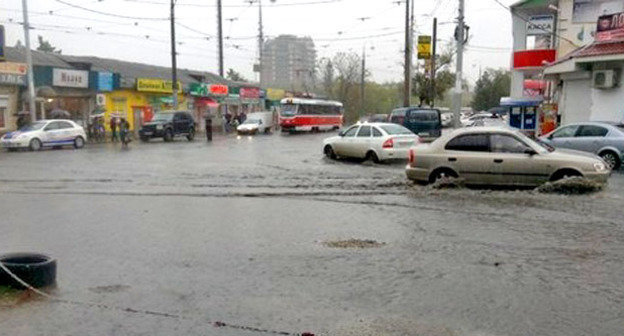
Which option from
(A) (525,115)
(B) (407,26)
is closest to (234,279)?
(A) (525,115)

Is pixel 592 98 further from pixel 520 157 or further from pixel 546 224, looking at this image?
pixel 546 224

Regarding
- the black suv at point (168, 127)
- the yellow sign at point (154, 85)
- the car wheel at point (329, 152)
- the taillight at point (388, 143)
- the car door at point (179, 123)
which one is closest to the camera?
the taillight at point (388, 143)

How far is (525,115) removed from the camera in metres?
38.6

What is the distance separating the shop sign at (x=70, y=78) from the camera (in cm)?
3897

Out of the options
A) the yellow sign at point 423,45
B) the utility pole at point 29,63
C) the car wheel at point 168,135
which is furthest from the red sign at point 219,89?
the yellow sign at point 423,45

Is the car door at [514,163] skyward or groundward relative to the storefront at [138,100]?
groundward

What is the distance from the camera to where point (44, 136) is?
31.4 metres

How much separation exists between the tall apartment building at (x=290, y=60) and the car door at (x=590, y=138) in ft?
196

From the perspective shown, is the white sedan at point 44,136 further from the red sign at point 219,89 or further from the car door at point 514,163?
the red sign at point 219,89

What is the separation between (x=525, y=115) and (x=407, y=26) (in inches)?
390

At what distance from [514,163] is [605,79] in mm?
13404

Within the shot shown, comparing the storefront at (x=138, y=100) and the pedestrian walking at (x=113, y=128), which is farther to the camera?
the storefront at (x=138, y=100)

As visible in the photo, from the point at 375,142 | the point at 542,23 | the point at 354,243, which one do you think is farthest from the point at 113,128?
the point at 354,243

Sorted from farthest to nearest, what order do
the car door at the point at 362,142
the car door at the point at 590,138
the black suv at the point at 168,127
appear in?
the black suv at the point at 168,127 < the car door at the point at 362,142 < the car door at the point at 590,138
